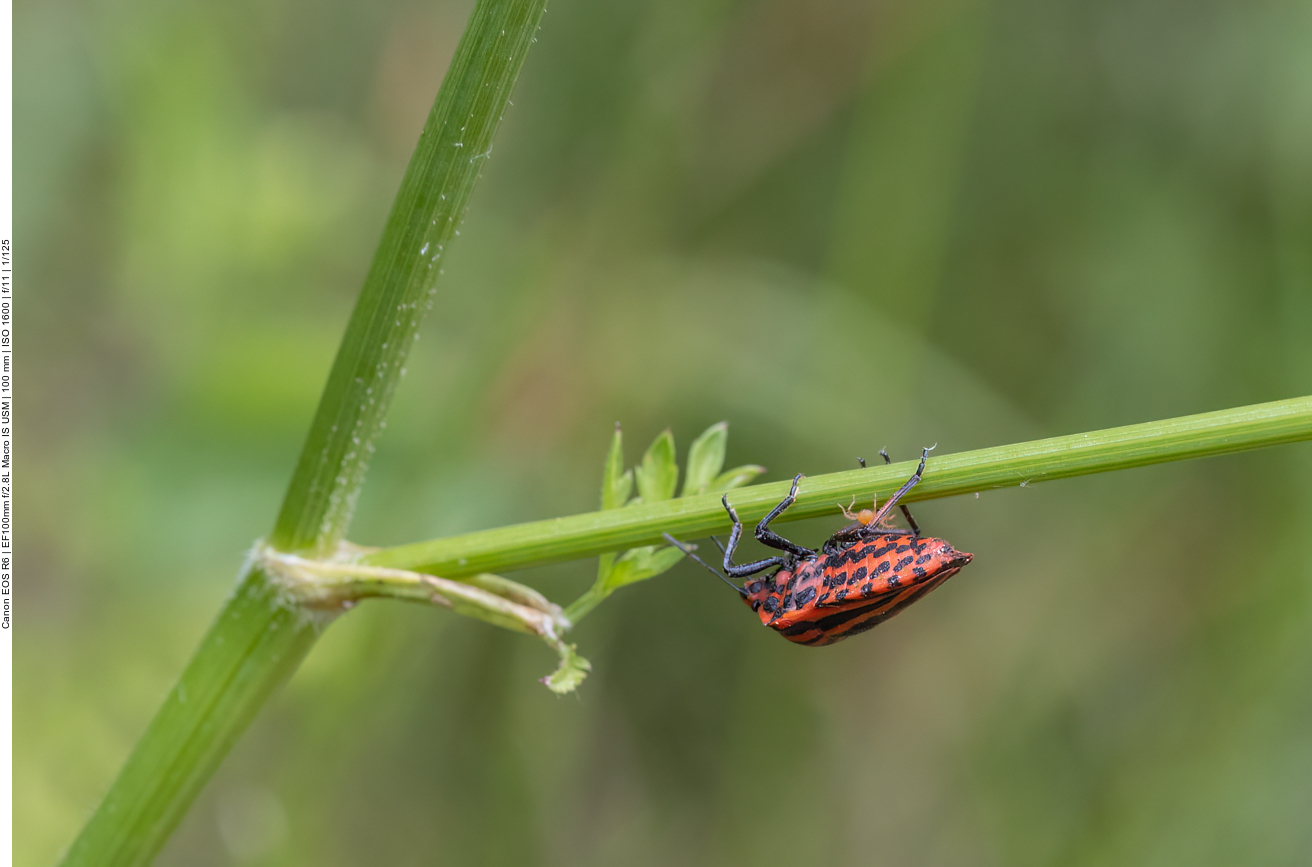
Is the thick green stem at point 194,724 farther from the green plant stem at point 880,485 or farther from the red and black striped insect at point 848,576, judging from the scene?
the red and black striped insect at point 848,576

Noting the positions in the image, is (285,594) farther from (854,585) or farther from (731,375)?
(731,375)

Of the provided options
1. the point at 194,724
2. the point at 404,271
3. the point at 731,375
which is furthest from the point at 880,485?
the point at 731,375

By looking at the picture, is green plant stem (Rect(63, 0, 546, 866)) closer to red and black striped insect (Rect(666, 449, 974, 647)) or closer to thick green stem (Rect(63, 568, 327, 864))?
thick green stem (Rect(63, 568, 327, 864))

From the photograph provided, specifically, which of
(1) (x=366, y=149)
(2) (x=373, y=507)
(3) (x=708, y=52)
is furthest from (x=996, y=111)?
(2) (x=373, y=507)

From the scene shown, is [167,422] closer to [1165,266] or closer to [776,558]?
[776,558]

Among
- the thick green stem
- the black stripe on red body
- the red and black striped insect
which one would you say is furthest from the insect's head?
the thick green stem

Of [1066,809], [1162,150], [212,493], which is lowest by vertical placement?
[1066,809]

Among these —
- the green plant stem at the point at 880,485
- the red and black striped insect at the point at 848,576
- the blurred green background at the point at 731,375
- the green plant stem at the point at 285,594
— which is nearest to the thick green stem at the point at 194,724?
the green plant stem at the point at 285,594
